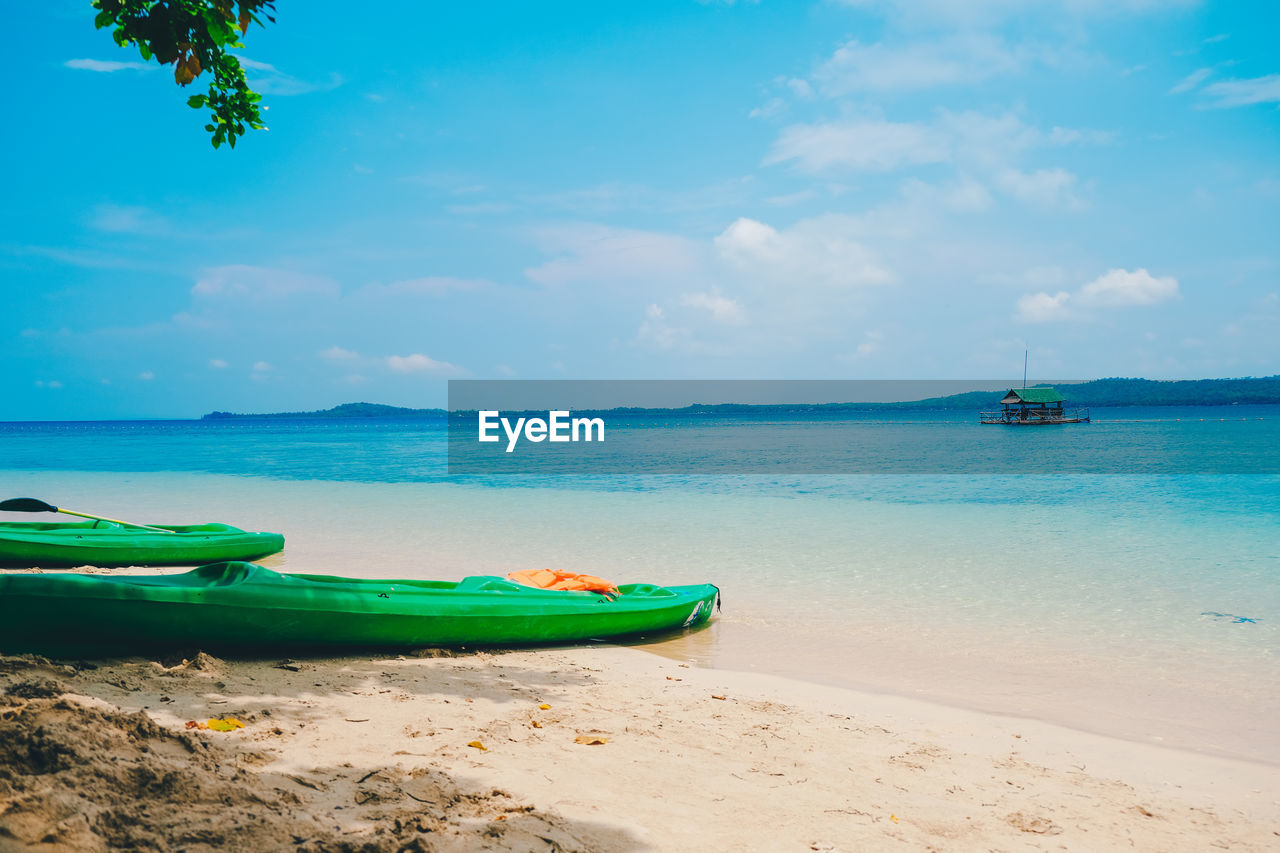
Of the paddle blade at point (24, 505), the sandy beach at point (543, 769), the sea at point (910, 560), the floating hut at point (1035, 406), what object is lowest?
the sea at point (910, 560)

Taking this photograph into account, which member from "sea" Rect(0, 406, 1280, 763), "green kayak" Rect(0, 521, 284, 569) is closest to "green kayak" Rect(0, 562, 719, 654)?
"sea" Rect(0, 406, 1280, 763)

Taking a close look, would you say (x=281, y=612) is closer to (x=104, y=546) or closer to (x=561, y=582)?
(x=561, y=582)

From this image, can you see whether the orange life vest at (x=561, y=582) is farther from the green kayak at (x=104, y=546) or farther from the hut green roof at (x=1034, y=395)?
the hut green roof at (x=1034, y=395)

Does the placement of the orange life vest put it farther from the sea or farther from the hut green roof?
the hut green roof

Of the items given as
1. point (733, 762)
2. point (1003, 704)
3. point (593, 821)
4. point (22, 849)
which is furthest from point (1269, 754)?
point (22, 849)

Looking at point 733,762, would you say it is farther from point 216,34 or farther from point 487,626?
point 216,34

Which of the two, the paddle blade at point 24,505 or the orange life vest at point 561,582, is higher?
the paddle blade at point 24,505

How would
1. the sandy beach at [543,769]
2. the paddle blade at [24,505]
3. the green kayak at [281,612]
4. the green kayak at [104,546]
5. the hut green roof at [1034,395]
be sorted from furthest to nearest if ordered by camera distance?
A: the hut green roof at [1034,395]
the green kayak at [104,546]
the paddle blade at [24,505]
the green kayak at [281,612]
the sandy beach at [543,769]

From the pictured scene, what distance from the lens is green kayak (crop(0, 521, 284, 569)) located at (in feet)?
29.8

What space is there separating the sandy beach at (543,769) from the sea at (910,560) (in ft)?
3.51

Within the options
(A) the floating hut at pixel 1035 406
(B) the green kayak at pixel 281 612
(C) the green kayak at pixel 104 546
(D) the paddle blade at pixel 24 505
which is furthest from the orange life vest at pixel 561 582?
(A) the floating hut at pixel 1035 406

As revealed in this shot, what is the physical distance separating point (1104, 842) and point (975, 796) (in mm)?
568

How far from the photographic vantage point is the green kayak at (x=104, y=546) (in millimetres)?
9094

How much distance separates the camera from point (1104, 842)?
338 centimetres
